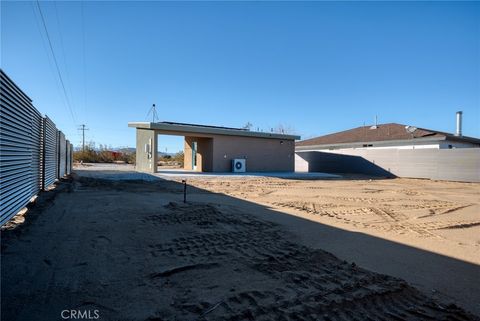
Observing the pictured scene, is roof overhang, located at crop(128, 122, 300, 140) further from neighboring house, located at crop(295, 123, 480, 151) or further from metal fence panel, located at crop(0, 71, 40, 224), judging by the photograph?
metal fence panel, located at crop(0, 71, 40, 224)

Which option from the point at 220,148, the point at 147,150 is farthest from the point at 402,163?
the point at 147,150

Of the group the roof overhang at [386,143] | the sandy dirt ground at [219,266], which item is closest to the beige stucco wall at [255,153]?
the roof overhang at [386,143]

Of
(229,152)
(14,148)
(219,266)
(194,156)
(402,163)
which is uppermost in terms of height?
(229,152)

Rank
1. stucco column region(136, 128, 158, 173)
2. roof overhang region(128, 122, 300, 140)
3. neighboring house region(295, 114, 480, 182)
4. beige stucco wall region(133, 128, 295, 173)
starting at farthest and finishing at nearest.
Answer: beige stucco wall region(133, 128, 295, 173) < neighboring house region(295, 114, 480, 182) < stucco column region(136, 128, 158, 173) < roof overhang region(128, 122, 300, 140)

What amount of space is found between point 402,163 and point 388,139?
18.2 ft

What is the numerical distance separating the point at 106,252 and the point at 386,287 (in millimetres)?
3883

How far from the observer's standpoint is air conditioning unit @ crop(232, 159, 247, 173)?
28.0m

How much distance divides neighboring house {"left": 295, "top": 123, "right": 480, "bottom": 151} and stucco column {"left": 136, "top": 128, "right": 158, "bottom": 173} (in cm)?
2120

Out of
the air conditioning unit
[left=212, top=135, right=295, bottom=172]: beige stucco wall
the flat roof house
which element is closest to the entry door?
the flat roof house

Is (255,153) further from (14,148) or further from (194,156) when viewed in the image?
(14,148)

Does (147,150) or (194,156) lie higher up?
(147,150)

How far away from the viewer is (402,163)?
1136 inches

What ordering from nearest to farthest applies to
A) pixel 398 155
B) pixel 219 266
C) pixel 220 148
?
1. pixel 219 266
2. pixel 220 148
3. pixel 398 155

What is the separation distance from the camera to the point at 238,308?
11.1 feet
